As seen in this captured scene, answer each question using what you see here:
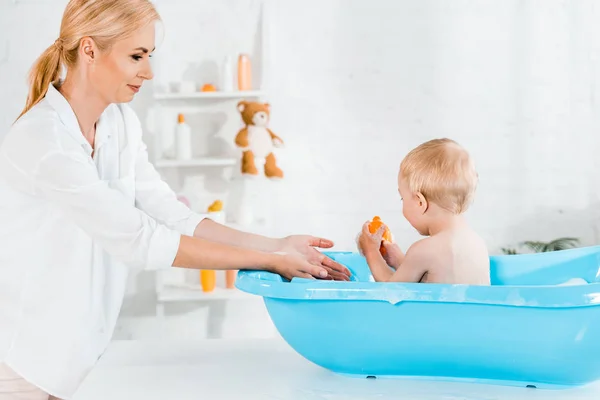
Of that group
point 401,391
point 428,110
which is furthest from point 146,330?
point 401,391

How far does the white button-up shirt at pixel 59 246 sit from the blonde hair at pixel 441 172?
44cm

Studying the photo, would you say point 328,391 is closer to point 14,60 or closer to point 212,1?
point 212,1

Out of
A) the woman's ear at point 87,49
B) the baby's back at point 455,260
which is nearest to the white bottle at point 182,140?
the woman's ear at point 87,49

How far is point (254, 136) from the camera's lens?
298cm

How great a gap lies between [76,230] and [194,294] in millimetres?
1660

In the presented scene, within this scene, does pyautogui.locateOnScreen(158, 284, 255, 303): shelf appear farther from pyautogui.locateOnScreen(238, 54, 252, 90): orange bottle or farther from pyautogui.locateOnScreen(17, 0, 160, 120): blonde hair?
pyautogui.locateOnScreen(17, 0, 160, 120): blonde hair

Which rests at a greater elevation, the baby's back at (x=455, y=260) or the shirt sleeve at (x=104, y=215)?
the shirt sleeve at (x=104, y=215)

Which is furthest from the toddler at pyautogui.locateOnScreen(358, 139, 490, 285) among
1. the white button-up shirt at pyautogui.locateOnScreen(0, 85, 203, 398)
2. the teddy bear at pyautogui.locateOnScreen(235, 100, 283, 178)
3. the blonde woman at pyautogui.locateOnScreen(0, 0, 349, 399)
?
the teddy bear at pyautogui.locateOnScreen(235, 100, 283, 178)

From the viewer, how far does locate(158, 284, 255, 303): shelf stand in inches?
116

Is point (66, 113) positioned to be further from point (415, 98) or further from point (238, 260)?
point (415, 98)

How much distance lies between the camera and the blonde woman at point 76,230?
1.21 metres

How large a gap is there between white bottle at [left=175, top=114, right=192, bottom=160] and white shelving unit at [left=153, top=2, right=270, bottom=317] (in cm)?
4

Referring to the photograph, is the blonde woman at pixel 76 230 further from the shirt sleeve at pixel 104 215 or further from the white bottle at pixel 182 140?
the white bottle at pixel 182 140

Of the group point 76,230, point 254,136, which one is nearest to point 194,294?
point 254,136
